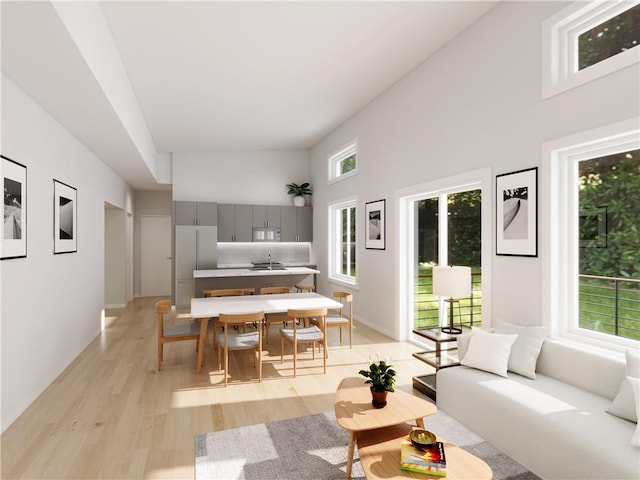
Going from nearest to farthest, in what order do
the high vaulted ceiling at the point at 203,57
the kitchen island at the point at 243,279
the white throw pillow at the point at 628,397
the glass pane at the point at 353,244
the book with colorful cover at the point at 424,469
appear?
the book with colorful cover at the point at 424,469 → the white throw pillow at the point at 628,397 → the high vaulted ceiling at the point at 203,57 → the kitchen island at the point at 243,279 → the glass pane at the point at 353,244

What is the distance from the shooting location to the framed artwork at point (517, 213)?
318 cm

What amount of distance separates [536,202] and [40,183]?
446cm

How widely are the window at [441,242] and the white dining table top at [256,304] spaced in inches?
50.1

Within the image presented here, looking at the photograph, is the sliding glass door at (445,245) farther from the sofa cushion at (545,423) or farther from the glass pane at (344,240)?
the glass pane at (344,240)

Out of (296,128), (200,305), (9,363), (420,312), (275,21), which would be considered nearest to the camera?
(9,363)

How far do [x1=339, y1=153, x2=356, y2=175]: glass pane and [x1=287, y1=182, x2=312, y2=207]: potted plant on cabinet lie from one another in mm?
1384

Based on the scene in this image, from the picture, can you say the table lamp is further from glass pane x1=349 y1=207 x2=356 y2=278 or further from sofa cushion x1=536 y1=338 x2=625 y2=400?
glass pane x1=349 y1=207 x2=356 y2=278

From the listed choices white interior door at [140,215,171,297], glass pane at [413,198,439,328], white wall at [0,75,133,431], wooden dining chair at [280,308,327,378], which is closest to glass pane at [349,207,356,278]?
glass pane at [413,198,439,328]

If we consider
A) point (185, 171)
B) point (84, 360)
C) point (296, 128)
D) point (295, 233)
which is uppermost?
point (296, 128)

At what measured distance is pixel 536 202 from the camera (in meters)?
3.15

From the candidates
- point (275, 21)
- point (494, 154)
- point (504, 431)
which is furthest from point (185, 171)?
point (504, 431)

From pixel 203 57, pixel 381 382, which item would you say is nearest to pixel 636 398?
pixel 381 382

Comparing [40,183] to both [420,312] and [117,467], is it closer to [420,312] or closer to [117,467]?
[117,467]

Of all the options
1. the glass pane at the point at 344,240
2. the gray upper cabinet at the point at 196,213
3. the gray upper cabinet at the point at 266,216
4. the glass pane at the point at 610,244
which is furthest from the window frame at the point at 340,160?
the glass pane at the point at 610,244
